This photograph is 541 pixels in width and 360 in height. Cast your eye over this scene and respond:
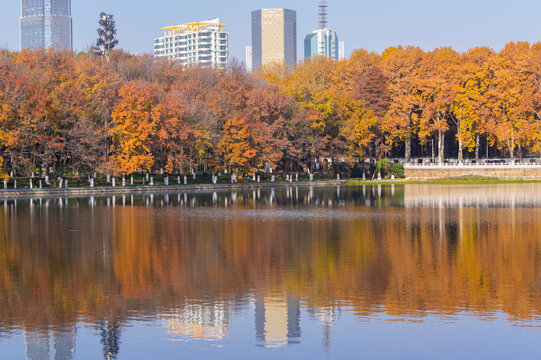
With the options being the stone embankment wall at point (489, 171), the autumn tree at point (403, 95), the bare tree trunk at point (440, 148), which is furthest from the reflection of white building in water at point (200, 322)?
the bare tree trunk at point (440, 148)

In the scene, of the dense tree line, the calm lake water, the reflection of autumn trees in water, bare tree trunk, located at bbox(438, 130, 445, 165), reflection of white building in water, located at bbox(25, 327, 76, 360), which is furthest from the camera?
bare tree trunk, located at bbox(438, 130, 445, 165)

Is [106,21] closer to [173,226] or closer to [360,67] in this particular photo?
[360,67]

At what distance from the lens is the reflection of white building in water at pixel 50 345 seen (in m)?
15.3

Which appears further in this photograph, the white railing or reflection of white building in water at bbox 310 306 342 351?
the white railing

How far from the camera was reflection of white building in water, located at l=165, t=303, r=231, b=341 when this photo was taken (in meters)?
16.8

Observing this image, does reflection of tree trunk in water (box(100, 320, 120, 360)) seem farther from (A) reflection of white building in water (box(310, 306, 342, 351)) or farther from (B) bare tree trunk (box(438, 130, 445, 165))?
(B) bare tree trunk (box(438, 130, 445, 165))

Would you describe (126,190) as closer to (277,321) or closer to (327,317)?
(327,317)

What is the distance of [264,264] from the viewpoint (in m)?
26.4

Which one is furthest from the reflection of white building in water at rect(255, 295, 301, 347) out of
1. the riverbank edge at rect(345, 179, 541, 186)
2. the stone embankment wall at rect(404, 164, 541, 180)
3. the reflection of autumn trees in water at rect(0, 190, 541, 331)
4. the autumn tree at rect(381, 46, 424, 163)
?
the autumn tree at rect(381, 46, 424, 163)

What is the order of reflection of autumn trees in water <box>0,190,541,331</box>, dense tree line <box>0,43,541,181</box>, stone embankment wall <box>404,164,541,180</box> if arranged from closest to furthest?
reflection of autumn trees in water <box>0,190,541,331</box> → dense tree line <box>0,43,541,181</box> → stone embankment wall <box>404,164,541,180</box>

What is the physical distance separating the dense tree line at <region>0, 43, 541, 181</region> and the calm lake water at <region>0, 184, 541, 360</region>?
41.4 m

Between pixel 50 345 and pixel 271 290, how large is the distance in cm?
717

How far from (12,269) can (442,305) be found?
46.8 feet

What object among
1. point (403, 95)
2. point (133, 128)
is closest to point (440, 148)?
point (403, 95)
